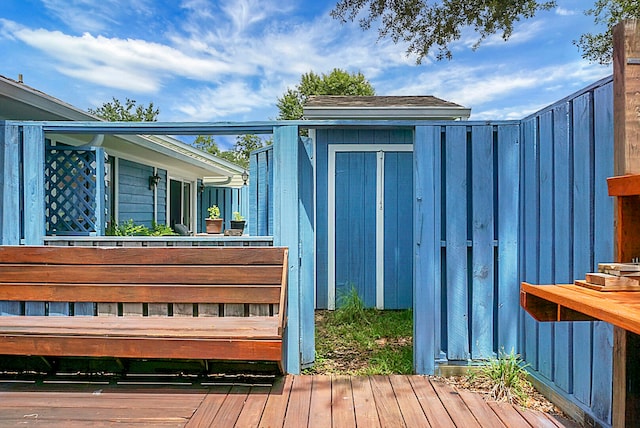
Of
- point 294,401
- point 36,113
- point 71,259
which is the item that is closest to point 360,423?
point 294,401

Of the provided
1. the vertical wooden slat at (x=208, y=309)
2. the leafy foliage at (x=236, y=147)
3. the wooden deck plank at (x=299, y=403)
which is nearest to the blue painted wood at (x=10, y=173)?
the vertical wooden slat at (x=208, y=309)

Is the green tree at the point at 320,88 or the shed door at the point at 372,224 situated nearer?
the shed door at the point at 372,224

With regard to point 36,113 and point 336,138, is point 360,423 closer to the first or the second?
point 336,138

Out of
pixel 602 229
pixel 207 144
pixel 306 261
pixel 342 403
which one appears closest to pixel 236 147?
pixel 207 144

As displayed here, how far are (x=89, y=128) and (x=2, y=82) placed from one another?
35.4 inches

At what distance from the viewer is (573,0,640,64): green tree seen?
5988mm

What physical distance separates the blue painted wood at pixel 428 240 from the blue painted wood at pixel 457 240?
0.09 meters

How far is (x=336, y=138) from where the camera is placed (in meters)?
4.95

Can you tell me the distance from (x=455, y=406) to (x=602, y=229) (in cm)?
133

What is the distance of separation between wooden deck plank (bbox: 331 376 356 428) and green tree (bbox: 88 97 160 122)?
1086 inches

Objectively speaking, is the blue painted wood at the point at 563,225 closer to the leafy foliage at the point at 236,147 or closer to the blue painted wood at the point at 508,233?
the blue painted wood at the point at 508,233

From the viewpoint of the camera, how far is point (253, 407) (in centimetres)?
240

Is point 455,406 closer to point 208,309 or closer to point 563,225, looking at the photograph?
point 563,225

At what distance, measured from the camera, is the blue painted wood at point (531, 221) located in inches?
102
